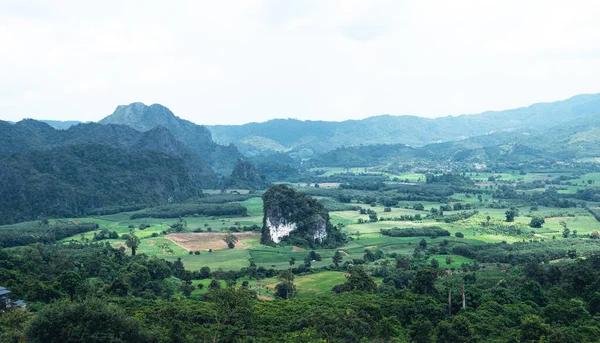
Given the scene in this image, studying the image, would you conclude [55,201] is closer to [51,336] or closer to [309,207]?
[309,207]

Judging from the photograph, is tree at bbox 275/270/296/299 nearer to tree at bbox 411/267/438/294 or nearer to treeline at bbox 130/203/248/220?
tree at bbox 411/267/438/294

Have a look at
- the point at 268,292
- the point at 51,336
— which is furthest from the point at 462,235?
the point at 51,336

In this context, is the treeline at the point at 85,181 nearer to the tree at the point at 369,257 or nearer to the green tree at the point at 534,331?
the tree at the point at 369,257

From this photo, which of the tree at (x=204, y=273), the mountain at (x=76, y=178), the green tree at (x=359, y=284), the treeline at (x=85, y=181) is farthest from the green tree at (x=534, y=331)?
the mountain at (x=76, y=178)

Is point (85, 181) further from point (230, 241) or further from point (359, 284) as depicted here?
point (359, 284)

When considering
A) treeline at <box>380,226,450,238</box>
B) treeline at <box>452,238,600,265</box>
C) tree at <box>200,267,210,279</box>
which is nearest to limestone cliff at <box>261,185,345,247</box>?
treeline at <box>380,226,450,238</box>

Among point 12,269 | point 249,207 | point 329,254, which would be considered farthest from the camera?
point 249,207

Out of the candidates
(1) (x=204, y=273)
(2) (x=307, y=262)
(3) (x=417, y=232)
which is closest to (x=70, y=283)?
(1) (x=204, y=273)
